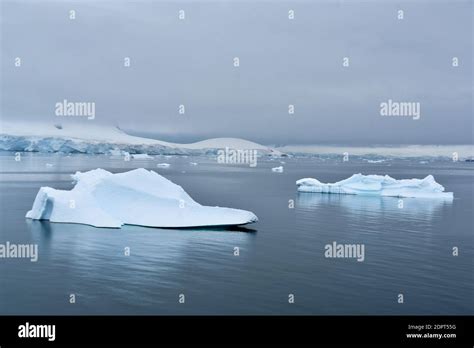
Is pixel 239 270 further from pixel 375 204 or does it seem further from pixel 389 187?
pixel 389 187

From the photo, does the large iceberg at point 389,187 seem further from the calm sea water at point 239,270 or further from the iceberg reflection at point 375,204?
the calm sea water at point 239,270

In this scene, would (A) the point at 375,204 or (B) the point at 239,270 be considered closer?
(B) the point at 239,270

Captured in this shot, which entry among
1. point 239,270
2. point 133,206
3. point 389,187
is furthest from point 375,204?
point 239,270

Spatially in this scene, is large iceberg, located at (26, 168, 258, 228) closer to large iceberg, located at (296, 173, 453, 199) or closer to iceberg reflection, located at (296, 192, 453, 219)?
iceberg reflection, located at (296, 192, 453, 219)

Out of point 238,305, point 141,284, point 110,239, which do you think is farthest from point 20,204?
point 238,305

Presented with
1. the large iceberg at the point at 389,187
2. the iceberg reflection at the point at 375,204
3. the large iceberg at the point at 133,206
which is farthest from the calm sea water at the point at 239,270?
the large iceberg at the point at 389,187

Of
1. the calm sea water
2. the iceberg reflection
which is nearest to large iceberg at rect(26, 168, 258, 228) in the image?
the calm sea water

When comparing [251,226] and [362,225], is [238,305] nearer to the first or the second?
[251,226]
